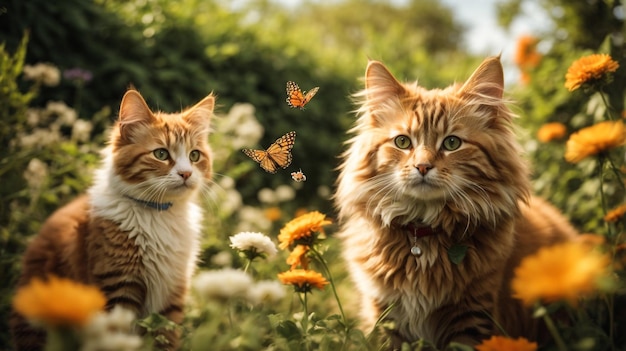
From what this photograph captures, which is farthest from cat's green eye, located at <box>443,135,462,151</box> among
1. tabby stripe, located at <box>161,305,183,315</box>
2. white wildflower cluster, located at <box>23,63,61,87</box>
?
white wildflower cluster, located at <box>23,63,61,87</box>

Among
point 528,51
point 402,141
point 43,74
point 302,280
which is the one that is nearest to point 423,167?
point 402,141

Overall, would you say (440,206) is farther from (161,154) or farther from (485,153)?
(161,154)

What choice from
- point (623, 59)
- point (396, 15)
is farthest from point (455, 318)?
point (396, 15)

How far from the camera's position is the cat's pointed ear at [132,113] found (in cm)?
179

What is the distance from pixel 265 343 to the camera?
195cm

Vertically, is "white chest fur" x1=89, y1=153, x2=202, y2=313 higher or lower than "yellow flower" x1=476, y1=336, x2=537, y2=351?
higher

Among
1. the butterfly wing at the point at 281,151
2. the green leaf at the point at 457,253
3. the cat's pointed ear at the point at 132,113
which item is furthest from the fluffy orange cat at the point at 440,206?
the cat's pointed ear at the point at 132,113

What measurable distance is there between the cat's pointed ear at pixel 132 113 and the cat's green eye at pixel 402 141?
94 centimetres

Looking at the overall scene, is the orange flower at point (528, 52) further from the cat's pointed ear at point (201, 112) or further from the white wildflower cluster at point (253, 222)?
the cat's pointed ear at point (201, 112)

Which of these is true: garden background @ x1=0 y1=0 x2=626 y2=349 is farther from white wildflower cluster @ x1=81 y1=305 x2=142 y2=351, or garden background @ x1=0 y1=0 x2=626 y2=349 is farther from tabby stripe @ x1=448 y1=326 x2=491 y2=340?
white wildflower cluster @ x1=81 y1=305 x2=142 y2=351

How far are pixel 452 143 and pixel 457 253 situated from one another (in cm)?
42

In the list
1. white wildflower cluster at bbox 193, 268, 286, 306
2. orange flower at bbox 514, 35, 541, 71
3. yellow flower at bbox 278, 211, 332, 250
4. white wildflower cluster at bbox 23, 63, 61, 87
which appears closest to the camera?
white wildflower cluster at bbox 193, 268, 286, 306

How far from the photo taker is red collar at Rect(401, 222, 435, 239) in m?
1.93

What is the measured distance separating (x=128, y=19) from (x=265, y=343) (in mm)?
2593
